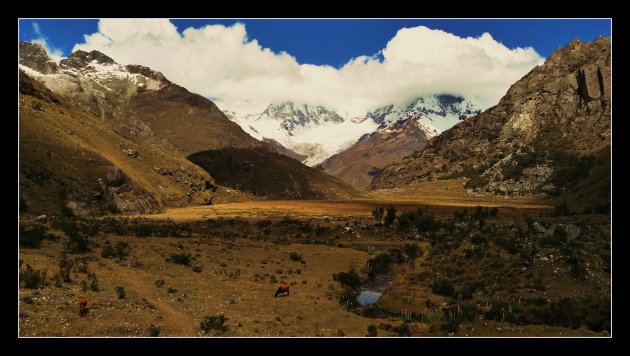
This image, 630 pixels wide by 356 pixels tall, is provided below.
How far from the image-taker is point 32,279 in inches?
931

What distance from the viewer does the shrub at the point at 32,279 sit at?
915 inches

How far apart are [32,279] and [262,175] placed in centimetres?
13452

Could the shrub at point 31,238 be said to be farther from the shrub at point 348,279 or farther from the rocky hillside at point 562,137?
the rocky hillside at point 562,137

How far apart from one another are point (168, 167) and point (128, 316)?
87.5 meters

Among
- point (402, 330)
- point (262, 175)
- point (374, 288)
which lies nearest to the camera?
point (402, 330)

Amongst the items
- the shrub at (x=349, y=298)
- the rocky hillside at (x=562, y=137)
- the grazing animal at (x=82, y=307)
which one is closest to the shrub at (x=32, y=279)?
the grazing animal at (x=82, y=307)

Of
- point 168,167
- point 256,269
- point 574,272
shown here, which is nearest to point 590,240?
A: point 574,272

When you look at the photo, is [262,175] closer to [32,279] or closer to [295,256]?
[295,256]

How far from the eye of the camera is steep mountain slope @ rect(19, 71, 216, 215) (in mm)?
60000

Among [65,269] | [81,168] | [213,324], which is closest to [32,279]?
[65,269]

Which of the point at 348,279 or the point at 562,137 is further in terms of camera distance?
the point at 562,137

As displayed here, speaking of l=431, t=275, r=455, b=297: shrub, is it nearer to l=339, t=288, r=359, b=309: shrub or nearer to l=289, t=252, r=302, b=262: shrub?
l=339, t=288, r=359, b=309: shrub

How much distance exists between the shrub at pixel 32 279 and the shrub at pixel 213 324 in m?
8.97

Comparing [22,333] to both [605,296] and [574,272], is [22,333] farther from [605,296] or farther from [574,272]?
[574,272]
